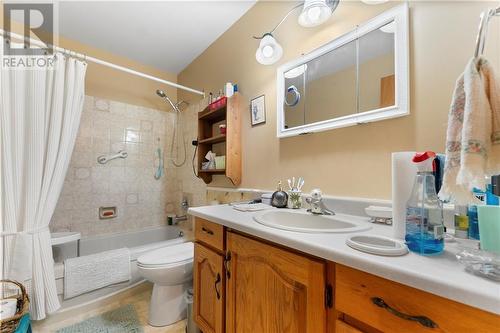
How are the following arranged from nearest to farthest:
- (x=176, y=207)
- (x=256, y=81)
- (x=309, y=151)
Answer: (x=309, y=151)
(x=256, y=81)
(x=176, y=207)

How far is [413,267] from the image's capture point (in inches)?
18.5

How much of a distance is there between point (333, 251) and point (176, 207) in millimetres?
2427

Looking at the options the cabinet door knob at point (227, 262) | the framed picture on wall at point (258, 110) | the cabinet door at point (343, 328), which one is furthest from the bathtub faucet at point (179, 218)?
the cabinet door at point (343, 328)

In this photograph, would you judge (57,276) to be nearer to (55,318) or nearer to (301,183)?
(55,318)

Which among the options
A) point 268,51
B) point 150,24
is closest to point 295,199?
point 268,51

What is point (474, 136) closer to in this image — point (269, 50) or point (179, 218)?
point (269, 50)

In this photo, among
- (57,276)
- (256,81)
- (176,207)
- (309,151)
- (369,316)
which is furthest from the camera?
(176,207)

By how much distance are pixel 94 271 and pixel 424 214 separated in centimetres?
202

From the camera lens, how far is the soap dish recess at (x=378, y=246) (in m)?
0.53

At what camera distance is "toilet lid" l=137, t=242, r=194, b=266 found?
4.64 ft

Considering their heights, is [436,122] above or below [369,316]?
above

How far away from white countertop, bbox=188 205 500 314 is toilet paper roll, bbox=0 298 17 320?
56.4 inches

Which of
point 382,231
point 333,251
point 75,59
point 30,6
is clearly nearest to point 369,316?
point 333,251

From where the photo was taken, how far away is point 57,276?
4.77ft
